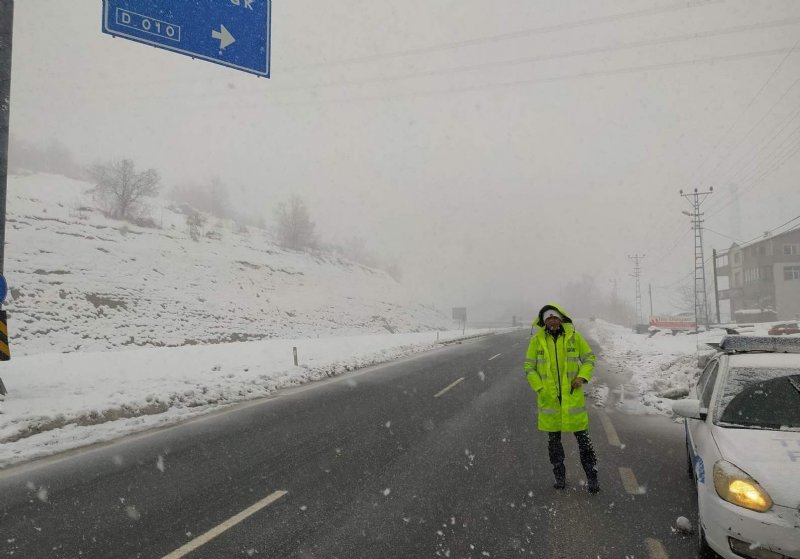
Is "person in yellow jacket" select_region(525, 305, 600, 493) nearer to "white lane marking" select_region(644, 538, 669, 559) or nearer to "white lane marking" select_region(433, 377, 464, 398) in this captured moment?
"white lane marking" select_region(644, 538, 669, 559)

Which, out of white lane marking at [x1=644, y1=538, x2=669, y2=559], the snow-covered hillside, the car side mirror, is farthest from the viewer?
the snow-covered hillside

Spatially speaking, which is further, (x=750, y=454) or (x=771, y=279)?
(x=771, y=279)

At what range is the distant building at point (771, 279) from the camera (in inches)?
2164

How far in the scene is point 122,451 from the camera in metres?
6.30

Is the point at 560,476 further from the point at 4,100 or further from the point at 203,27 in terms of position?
the point at 4,100

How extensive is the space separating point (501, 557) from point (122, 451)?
5359 millimetres

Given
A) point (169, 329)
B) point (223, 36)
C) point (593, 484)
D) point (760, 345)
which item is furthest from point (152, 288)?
point (760, 345)

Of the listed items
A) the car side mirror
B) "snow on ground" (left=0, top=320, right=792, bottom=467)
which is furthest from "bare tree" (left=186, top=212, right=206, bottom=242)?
the car side mirror

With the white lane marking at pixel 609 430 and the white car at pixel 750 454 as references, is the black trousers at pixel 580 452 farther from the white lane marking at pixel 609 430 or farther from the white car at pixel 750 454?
the white lane marking at pixel 609 430

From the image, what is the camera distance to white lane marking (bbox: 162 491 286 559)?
138 inches

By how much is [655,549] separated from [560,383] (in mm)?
1665

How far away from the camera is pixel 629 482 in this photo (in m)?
5.05

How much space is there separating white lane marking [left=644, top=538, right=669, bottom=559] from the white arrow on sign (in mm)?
9513

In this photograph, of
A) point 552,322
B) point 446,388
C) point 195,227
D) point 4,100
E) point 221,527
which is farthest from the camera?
point 195,227
